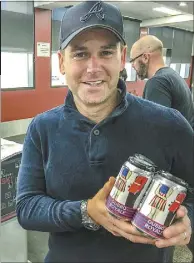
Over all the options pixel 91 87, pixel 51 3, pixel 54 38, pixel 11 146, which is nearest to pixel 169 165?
pixel 91 87

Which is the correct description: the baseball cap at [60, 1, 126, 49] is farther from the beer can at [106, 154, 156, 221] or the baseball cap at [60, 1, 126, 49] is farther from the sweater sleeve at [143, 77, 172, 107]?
the sweater sleeve at [143, 77, 172, 107]

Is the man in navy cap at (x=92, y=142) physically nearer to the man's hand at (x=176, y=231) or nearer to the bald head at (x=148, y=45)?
the man's hand at (x=176, y=231)

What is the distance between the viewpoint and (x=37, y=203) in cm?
91

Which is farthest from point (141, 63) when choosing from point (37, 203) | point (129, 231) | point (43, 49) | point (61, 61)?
point (43, 49)

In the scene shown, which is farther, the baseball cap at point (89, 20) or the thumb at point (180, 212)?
the baseball cap at point (89, 20)

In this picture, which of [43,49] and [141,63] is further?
[43,49]

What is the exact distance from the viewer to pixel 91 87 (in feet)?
2.96

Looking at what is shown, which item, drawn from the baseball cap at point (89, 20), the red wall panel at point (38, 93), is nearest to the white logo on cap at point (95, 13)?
the baseball cap at point (89, 20)

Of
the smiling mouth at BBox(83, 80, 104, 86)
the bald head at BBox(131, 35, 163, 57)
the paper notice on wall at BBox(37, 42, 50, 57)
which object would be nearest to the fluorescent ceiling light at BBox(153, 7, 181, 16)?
the paper notice on wall at BBox(37, 42, 50, 57)

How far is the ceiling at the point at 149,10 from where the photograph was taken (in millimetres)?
4113

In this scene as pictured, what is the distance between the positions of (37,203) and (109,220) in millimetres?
252

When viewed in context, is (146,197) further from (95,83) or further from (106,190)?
(95,83)

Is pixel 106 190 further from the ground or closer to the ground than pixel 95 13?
closer to the ground

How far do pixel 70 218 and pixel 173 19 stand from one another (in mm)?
5532
